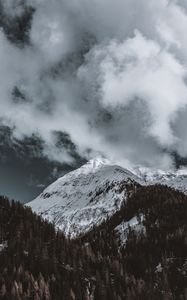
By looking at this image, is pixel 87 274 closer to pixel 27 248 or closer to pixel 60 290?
pixel 60 290

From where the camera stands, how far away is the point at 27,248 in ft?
641

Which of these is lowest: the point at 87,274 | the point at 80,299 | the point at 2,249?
the point at 80,299

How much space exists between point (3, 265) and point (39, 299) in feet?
89.2

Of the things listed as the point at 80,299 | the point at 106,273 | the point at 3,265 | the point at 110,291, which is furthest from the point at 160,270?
the point at 3,265

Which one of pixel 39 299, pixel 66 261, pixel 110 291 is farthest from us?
pixel 66 261

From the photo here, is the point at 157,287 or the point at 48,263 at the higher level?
the point at 48,263

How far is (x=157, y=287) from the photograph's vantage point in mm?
177750

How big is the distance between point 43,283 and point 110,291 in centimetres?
2355

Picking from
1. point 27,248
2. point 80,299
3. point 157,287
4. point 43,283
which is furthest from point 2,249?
point 157,287

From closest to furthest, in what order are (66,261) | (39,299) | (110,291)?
(39,299) < (110,291) < (66,261)

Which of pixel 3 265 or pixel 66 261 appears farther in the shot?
pixel 66 261

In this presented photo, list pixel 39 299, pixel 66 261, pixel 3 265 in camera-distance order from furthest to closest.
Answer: pixel 66 261, pixel 3 265, pixel 39 299

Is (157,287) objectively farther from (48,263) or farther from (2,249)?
(2,249)

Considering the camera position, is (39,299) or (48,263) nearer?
(39,299)
